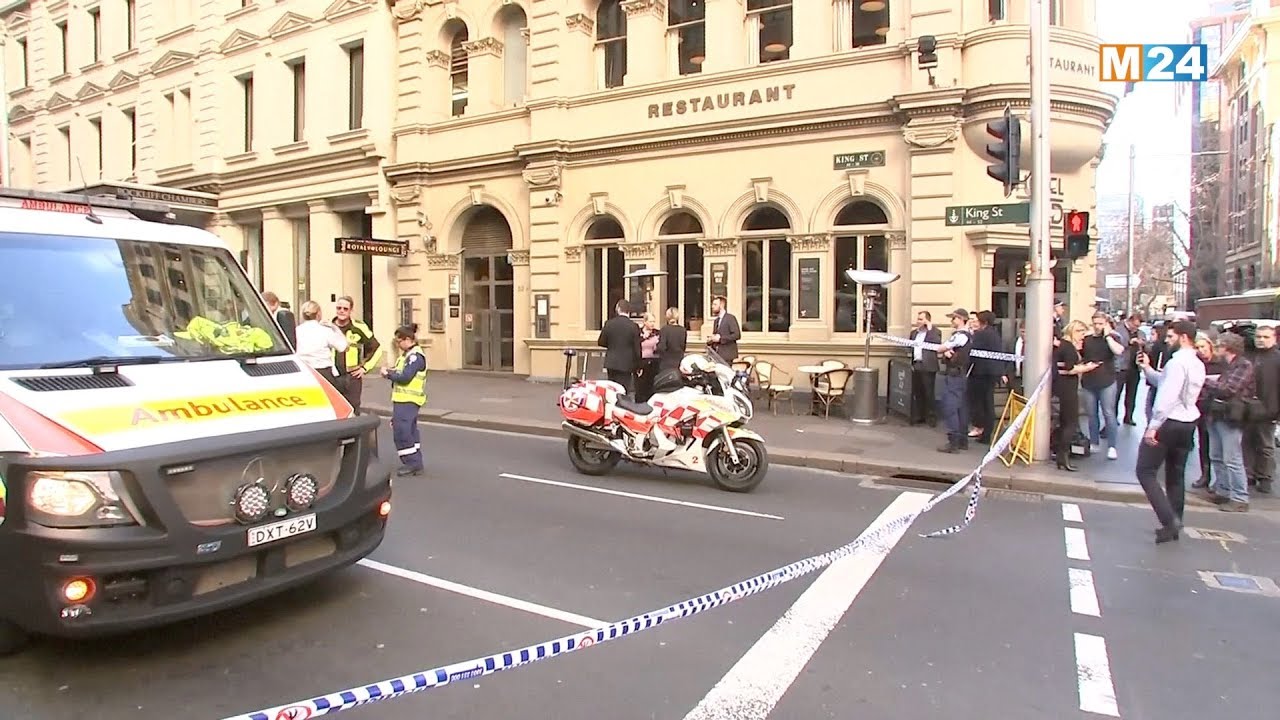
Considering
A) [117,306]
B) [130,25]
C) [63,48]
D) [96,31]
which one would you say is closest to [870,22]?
[117,306]

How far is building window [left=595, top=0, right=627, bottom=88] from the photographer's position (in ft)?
59.3

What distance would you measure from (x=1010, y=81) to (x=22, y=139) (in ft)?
123

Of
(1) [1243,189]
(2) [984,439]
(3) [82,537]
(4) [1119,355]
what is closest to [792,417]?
(2) [984,439]

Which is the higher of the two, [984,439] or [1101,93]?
[1101,93]

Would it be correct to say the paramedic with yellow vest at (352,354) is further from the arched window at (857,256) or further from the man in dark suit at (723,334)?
the arched window at (857,256)

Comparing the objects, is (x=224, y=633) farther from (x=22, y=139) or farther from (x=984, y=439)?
(x=22, y=139)

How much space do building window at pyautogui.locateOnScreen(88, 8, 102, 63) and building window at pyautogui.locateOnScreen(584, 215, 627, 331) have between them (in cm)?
2299

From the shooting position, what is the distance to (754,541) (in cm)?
654

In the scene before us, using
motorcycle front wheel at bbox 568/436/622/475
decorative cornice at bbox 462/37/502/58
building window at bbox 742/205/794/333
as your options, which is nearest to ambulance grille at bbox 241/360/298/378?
motorcycle front wheel at bbox 568/436/622/475

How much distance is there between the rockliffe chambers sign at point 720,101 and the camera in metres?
15.6

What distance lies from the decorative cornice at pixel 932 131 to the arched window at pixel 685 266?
4.49 metres

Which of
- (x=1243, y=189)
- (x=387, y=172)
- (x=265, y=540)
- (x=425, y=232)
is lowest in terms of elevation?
(x=265, y=540)

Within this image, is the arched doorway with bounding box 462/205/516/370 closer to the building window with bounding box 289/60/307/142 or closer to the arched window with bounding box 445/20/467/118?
the arched window with bounding box 445/20/467/118

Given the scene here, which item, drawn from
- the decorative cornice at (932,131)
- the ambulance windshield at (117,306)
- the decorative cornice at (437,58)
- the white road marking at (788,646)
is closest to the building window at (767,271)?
the decorative cornice at (932,131)
